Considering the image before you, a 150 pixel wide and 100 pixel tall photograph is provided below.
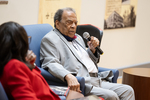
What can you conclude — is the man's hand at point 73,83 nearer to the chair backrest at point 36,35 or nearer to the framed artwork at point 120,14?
the chair backrest at point 36,35

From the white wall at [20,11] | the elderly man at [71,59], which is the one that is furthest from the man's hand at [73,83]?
the white wall at [20,11]

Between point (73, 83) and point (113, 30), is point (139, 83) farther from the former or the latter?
point (113, 30)

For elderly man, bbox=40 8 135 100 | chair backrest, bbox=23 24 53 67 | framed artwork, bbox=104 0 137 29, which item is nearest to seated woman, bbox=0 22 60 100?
elderly man, bbox=40 8 135 100

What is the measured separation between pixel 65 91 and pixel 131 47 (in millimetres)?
4666

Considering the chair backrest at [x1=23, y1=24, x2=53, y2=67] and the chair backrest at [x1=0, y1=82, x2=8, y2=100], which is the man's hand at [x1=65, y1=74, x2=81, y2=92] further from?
the chair backrest at [x1=0, y1=82, x2=8, y2=100]

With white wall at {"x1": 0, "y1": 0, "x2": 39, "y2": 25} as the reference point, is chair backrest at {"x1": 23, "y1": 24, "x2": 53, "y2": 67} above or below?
below

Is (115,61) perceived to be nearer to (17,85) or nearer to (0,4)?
(0,4)

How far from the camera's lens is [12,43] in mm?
1601

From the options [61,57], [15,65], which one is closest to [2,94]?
[15,65]

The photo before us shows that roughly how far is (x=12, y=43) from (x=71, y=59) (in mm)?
1376

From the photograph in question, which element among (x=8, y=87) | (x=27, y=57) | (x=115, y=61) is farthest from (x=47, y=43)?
(x=115, y=61)

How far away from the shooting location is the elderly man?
2.74 meters

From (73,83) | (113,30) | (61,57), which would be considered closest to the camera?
(73,83)

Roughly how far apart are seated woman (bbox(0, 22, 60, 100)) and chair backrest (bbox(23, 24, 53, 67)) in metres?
1.19
